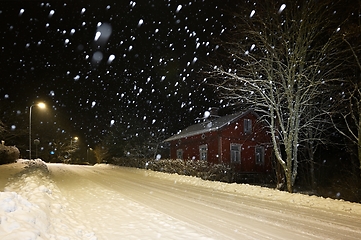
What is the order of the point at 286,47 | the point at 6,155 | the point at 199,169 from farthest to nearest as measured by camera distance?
1. the point at 6,155
2. the point at 199,169
3. the point at 286,47

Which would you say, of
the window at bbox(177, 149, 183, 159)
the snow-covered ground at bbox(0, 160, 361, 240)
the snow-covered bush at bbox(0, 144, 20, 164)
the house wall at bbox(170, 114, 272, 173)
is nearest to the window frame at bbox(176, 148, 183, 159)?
the window at bbox(177, 149, 183, 159)

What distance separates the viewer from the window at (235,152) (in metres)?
29.6

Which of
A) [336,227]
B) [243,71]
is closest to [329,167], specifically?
[243,71]

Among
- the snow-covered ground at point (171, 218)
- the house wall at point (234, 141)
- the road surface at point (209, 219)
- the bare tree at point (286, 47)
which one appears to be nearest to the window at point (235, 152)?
the house wall at point (234, 141)

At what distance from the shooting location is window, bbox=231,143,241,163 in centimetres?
2962

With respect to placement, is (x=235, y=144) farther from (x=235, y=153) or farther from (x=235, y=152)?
A: (x=235, y=153)

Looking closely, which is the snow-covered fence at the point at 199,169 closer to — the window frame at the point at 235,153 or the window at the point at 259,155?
the window frame at the point at 235,153

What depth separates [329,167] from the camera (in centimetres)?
2922

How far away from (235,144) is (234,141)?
330 mm

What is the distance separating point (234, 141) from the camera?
29.8 metres

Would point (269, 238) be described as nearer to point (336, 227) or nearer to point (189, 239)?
point (189, 239)

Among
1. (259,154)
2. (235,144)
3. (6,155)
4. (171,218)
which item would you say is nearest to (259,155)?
(259,154)

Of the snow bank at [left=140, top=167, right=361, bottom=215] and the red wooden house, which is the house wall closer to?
the red wooden house

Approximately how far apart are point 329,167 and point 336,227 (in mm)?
24089
